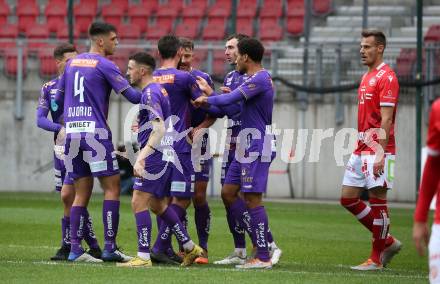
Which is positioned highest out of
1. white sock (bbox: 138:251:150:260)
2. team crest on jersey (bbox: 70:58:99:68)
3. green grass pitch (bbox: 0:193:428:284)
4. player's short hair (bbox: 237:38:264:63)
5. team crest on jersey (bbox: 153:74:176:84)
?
player's short hair (bbox: 237:38:264:63)

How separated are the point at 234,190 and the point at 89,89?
5.91 ft

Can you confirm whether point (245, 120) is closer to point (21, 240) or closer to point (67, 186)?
point (67, 186)

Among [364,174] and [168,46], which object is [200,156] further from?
[364,174]

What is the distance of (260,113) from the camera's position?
10727 mm

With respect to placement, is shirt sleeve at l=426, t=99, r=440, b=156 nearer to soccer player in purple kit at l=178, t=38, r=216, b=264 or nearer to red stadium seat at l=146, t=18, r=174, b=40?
soccer player in purple kit at l=178, t=38, r=216, b=264

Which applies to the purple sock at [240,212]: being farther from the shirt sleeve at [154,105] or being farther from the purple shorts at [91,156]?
the shirt sleeve at [154,105]

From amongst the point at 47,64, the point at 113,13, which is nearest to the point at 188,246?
the point at 47,64

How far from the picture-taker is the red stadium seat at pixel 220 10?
84.6 ft

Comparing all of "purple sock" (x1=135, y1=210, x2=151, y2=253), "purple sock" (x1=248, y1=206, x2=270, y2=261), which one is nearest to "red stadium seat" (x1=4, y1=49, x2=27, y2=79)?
"purple sock" (x1=135, y1=210, x2=151, y2=253)

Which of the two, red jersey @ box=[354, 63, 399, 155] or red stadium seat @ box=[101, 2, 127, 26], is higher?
red stadium seat @ box=[101, 2, 127, 26]

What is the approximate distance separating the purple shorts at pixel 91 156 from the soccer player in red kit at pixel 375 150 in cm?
242

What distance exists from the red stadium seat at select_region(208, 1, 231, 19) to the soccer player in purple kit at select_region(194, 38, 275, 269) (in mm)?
15041

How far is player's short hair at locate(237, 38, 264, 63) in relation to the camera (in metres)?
10.7

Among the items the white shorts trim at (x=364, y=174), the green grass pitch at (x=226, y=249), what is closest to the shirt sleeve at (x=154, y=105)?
the green grass pitch at (x=226, y=249)
